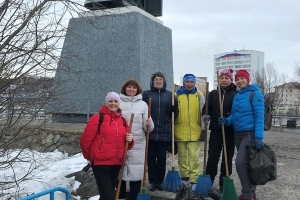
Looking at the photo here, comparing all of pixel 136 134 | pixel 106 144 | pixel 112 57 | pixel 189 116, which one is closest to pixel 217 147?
pixel 189 116

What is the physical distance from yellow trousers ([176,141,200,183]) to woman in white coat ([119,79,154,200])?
2.24ft

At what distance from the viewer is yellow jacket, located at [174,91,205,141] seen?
4305 millimetres

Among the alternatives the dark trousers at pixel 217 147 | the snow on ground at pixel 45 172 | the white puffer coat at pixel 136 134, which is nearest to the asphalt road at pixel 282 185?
the dark trousers at pixel 217 147

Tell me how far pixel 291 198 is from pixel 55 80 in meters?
3.46

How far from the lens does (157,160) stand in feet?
14.6

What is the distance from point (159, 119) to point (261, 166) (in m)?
1.36

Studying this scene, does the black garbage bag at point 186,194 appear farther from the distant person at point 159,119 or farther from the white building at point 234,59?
the white building at point 234,59

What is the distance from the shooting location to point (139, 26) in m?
9.45

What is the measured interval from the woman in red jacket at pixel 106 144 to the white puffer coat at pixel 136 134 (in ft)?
0.81

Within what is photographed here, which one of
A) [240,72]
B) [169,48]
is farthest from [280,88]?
[240,72]

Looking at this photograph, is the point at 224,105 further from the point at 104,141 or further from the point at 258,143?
the point at 104,141

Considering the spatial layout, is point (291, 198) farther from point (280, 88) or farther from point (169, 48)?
point (280, 88)

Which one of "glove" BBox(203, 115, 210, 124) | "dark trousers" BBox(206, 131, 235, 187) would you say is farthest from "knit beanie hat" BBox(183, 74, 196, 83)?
"dark trousers" BBox(206, 131, 235, 187)

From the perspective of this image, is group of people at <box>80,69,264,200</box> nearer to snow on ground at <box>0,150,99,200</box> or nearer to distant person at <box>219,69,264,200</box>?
distant person at <box>219,69,264,200</box>
